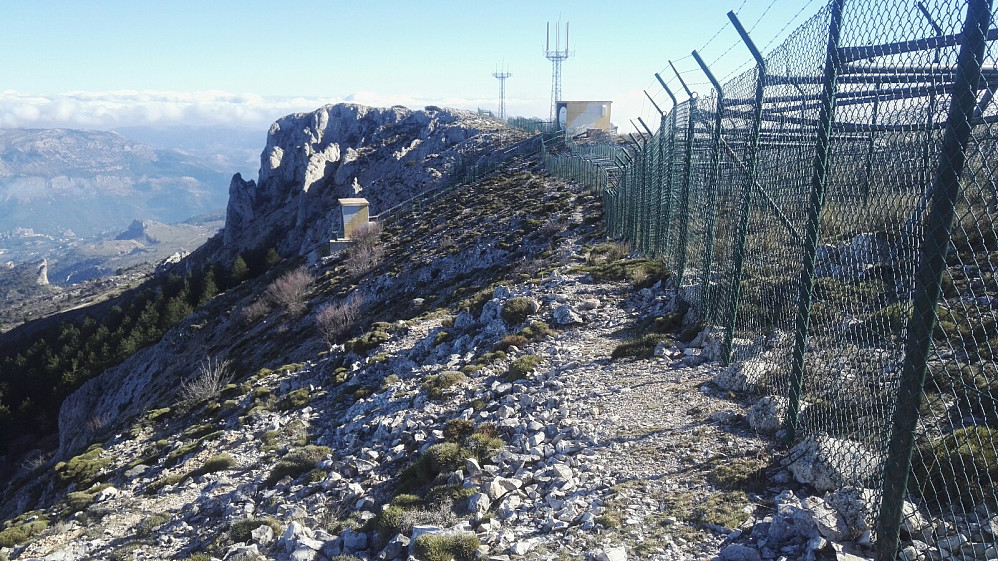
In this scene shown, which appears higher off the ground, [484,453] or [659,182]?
[659,182]

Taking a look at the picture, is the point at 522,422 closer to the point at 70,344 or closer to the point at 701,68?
the point at 701,68

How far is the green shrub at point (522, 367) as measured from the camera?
10.0 m

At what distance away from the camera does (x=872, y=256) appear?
16.6 ft

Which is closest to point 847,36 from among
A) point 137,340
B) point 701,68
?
point 701,68

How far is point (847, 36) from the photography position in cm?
440

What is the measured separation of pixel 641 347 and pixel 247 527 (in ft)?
20.9

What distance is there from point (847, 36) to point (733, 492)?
3894 mm

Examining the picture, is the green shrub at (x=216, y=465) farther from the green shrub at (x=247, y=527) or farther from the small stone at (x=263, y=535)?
the small stone at (x=263, y=535)

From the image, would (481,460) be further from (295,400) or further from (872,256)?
(295,400)

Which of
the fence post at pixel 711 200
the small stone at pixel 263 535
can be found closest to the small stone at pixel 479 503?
the small stone at pixel 263 535

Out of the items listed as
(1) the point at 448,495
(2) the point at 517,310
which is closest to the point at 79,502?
(1) the point at 448,495

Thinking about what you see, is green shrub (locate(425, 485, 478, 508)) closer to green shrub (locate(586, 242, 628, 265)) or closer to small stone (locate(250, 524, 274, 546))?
small stone (locate(250, 524, 274, 546))

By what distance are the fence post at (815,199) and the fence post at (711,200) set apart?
3649mm

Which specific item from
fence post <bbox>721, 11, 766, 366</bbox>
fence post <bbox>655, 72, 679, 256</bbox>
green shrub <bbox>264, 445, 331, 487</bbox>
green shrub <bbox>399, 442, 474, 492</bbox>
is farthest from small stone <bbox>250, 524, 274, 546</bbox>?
fence post <bbox>655, 72, 679, 256</bbox>
